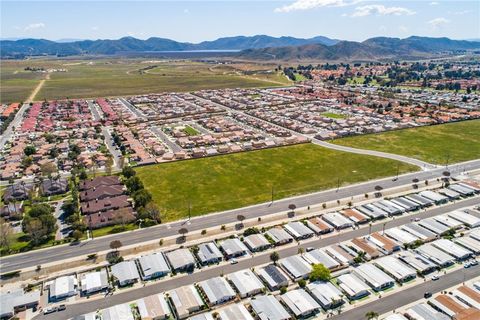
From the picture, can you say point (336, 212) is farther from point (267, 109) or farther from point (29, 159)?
point (267, 109)

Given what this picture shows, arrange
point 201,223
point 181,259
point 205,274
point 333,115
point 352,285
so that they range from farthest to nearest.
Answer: point 333,115 → point 201,223 → point 181,259 → point 205,274 → point 352,285

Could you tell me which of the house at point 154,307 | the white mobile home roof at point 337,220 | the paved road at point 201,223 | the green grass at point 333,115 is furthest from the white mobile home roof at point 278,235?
the green grass at point 333,115

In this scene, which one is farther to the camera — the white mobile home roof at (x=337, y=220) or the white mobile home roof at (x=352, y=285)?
the white mobile home roof at (x=337, y=220)

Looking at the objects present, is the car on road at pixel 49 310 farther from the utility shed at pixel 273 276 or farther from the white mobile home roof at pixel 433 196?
the white mobile home roof at pixel 433 196

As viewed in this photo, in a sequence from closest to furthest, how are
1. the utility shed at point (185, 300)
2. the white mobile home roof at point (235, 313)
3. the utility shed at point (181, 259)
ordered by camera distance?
the white mobile home roof at point (235, 313) → the utility shed at point (185, 300) → the utility shed at point (181, 259)

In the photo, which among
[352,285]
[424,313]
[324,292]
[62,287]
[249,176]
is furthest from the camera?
[249,176]

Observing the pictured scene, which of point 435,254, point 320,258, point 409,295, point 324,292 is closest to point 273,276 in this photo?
point 324,292

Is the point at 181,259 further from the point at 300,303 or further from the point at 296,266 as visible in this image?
the point at 300,303

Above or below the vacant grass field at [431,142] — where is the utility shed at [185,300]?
below
